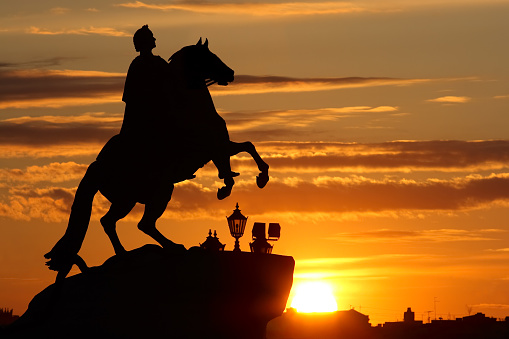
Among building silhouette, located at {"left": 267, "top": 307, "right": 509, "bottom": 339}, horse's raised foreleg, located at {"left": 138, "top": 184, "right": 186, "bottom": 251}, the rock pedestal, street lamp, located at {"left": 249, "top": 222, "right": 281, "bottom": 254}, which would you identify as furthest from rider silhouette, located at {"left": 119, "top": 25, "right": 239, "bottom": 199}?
building silhouette, located at {"left": 267, "top": 307, "right": 509, "bottom": 339}

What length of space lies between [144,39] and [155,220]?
9.36ft

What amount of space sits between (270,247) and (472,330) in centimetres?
5562

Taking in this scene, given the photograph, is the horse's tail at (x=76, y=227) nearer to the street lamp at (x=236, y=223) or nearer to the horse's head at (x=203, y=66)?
the horse's head at (x=203, y=66)

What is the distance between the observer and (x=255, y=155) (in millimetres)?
25328

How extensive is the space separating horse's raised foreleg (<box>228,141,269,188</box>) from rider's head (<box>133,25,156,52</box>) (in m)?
2.05

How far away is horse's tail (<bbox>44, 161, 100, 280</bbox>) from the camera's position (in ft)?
84.7

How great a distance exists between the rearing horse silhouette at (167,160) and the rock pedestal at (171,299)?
0.45 m

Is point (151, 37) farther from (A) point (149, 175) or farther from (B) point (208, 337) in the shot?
(B) point (208, 337)

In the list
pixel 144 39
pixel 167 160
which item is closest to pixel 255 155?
pixel 167 160

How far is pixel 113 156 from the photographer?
2562 centimetres

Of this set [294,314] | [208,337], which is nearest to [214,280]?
[208,337]

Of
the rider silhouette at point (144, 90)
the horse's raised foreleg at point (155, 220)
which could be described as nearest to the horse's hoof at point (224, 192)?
the horse's raised foreleg at point (155, 220)

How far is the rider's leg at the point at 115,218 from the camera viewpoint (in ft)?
84.5

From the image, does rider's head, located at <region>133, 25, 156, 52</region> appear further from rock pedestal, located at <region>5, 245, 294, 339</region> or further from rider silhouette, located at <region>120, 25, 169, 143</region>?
rock pedestal, located at <region>5, 245, 294, 339</region>
